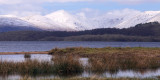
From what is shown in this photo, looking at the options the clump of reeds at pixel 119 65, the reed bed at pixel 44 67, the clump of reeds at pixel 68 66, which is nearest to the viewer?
the reed bed at pixel 44 67

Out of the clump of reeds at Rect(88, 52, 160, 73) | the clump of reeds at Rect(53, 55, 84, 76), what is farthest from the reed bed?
the clump of reeds at Rect(88, 52, 160, 73)

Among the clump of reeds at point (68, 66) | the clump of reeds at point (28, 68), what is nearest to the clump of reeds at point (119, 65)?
the clump of reeds at point (68, 66)

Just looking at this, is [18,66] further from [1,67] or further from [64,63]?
[64,63]

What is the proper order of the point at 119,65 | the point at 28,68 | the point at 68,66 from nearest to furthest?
the point at 28,68
the point at 68,66
the point at 119,65

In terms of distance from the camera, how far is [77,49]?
58.1 metres

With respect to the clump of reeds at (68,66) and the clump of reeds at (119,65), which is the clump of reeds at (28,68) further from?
the clump of reeds at (119,65)

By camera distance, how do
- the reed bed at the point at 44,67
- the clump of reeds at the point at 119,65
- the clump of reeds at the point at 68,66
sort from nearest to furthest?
1. the reed bed at the point at 44,67
2. the clump of reeds at the point at 68,66
3. the clump of reeds at the point at 119,65

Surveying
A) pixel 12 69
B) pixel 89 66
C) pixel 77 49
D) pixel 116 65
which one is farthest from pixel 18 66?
pixel 77 49

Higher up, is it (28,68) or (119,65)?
(28,68)

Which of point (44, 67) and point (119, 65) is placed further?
point (119, 65)

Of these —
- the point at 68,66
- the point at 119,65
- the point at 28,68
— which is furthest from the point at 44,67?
the point at 119,65

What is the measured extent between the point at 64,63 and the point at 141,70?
7.76 meters

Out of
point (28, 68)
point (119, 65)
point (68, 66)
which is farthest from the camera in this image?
point (119, 65)

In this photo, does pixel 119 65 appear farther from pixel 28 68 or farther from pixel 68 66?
pixel 28 68
